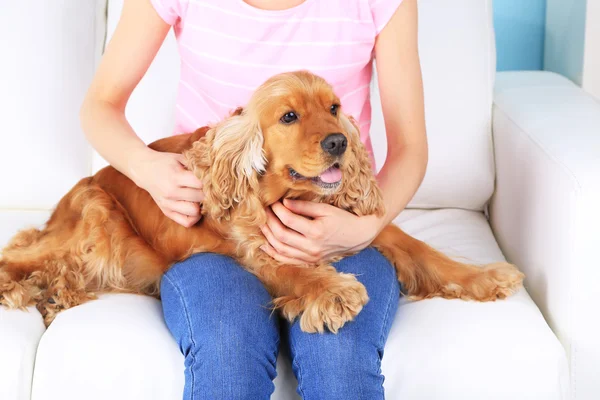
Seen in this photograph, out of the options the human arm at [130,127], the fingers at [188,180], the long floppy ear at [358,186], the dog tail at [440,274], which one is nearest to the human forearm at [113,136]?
the human arm at [130,127]

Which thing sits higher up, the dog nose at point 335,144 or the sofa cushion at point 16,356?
the dog nose at point 335,144

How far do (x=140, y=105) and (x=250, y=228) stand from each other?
906 millimetres

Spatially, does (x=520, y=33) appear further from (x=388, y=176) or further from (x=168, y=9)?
(x=168, y=9)

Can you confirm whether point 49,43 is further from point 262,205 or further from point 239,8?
→ point 262,205

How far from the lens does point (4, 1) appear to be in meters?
2.47

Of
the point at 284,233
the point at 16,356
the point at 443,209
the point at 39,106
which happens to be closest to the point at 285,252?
the point at 284,233

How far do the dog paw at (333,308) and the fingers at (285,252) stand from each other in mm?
132

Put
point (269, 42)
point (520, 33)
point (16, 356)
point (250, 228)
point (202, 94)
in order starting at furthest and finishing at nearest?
point (520, 33)
point (202, 94)
point (269, 42)
point (250, 228)
point (16, 356)

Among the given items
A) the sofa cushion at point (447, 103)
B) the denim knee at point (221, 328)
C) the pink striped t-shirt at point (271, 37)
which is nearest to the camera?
the denim knee at point (221, 328)

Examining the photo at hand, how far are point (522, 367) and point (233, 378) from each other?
59 cm

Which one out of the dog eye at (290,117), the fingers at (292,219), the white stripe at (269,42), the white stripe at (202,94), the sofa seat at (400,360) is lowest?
the sofa seat at (400,360)

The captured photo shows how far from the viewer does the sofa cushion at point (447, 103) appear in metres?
2.40

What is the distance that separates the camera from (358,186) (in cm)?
168

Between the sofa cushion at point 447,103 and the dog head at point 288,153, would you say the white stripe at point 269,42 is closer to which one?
the dog head at point 288,153
